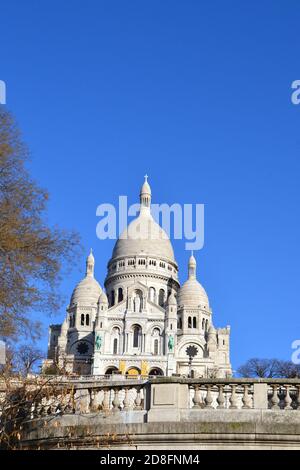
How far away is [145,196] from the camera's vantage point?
146875 mm

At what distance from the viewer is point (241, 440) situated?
1248 cm

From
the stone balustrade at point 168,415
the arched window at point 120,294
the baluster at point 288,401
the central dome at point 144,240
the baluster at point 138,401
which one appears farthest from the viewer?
the central dome at point 144,240

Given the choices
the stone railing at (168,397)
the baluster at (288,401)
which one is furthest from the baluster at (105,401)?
the baluster at (288,401)

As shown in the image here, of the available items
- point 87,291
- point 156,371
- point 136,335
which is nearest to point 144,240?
point 87,291

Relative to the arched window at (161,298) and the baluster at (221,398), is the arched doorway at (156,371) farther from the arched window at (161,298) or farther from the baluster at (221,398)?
the baluster at (221,398)

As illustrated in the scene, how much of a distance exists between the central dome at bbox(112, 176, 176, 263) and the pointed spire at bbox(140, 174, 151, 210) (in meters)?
0.22

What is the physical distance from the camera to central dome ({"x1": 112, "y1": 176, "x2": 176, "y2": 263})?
5207 inches

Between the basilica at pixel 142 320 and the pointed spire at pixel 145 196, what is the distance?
12.9ft

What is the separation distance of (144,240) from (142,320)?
2044cm

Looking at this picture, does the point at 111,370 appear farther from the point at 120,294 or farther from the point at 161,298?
the point at 161,298

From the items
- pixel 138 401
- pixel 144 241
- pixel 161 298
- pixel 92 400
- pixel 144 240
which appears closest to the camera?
pixel 138 401

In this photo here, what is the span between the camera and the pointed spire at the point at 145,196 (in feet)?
474

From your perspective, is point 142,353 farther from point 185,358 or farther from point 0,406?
point 0,406
